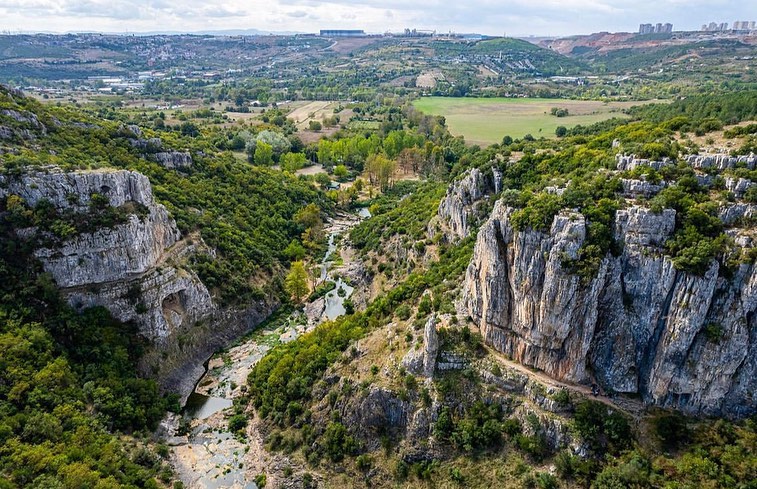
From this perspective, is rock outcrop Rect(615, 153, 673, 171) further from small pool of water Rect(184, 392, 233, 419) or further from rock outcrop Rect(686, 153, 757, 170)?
small pool of water Rect(184, 392, 233, 419)

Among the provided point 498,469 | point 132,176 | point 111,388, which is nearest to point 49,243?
point 132,176

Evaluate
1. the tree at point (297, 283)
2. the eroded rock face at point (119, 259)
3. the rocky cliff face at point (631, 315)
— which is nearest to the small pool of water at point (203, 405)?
the eroded rock face at point (119, 259)

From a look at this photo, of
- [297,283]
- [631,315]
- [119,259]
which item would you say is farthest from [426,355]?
[119,259]

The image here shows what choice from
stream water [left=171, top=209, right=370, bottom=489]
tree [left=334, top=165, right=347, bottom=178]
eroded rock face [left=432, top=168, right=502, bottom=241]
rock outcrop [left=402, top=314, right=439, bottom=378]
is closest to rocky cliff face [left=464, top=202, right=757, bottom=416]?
rock outcrop [left=402, top=314, right=439, bottom=378]

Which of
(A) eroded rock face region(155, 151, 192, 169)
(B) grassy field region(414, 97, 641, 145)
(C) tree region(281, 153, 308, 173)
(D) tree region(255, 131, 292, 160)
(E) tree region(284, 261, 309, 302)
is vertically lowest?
(E) tree region(284, 261, 309, 302)

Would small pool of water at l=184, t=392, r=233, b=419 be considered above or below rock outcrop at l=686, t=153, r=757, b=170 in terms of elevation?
below

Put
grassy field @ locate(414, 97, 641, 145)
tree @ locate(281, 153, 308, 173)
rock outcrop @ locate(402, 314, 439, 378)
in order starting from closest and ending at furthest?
1. rock outcrop @ locate(402, 314, 439, 378)
2. tree @ locate(281, 153, 308, 173)
3. grassy field @ locate(414, 97, 641, 145)

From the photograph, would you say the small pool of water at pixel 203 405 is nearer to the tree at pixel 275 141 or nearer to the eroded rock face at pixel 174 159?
the eroded rock face at pixel 174 159

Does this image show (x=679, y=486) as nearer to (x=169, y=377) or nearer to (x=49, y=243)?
(x=169, y=377)
